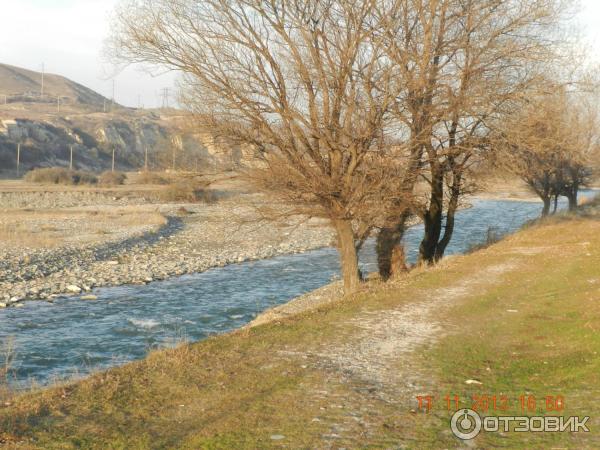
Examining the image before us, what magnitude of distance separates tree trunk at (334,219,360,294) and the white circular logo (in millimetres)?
7877

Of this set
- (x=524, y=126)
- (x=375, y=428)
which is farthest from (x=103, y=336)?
(x=524, y=126)

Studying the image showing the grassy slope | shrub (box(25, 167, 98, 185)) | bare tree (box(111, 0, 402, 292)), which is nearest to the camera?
the grassy slope

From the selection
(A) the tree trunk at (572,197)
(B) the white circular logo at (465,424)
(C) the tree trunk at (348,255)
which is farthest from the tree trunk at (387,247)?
(A) the tree trunk at (572,197)

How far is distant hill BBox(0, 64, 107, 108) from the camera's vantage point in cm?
13609

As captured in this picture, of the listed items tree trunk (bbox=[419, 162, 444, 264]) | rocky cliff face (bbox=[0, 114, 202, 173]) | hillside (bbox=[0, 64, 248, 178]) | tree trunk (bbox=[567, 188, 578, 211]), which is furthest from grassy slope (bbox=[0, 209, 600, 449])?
rocky cliff face (bbox=[0, 114, 202, 173])

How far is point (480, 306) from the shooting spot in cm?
1190

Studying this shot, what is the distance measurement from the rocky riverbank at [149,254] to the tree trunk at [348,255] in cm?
88

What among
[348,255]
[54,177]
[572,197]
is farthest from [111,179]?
[348,255]

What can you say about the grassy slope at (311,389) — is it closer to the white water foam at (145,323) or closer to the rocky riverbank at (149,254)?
the rocky riverbank at (149,254)

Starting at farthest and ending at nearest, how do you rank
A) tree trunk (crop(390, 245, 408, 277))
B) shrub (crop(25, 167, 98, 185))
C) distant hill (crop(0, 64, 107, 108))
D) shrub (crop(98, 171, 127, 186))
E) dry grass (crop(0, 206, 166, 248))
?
1. distant hill (crop(0, 64, 107, 108))
2. shrub (crop(98, 171, 127, 186))
3. shrub (crop(25, 167, 98, 185))
4. dry grass (crop(0, 206, 166, 248))
5. tree trunk (crop(390, 245, 408, 277))

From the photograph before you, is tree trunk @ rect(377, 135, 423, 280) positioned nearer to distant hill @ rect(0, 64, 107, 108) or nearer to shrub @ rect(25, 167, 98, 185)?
shrub @ rect(25, 167, 98, 185)

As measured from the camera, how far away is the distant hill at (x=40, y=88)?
136 metres

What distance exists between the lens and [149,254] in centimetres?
2689

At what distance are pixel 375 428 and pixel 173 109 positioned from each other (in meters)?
9.99
